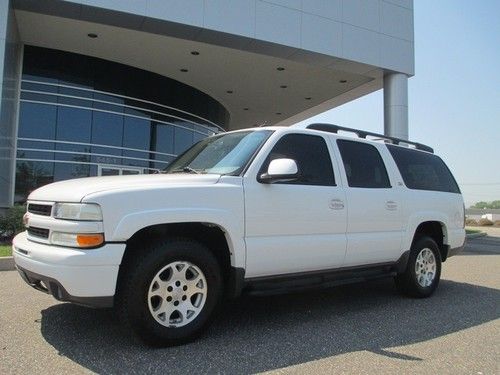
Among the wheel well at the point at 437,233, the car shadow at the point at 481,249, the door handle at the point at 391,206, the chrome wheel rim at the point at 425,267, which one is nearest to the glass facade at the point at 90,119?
the car shadow at the point at 481,249

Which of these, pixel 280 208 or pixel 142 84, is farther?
pixel 142 84

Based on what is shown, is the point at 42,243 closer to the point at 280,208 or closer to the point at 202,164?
the point at 202,164

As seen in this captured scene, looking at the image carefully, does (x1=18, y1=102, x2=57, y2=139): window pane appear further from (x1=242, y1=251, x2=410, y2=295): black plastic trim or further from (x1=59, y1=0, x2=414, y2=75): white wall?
(x1=242, y1=251, x2=410, y2=295): black plastic trim

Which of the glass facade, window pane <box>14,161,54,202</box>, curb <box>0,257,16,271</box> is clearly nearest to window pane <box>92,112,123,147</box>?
the glass facade

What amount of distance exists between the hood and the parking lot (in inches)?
50.1

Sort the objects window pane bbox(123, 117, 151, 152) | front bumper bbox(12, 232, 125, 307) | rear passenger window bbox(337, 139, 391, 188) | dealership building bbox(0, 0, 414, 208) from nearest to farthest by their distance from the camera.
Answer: front bumper bbox(12, 232, 125, 307) → rear passenger window bbox(337, 139, 391, 188) → dealership building bbox(0, 0, 414, 208) → window pane bbox(123, 117, 151, 152)

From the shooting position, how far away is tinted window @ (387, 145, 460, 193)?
6.32 m

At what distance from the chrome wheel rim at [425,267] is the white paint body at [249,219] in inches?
19.5

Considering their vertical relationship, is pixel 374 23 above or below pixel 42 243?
above

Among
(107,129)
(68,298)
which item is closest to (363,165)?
(68,298)

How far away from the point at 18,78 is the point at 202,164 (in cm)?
1525

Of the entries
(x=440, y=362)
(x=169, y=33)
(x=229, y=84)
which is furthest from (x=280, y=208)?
(x=229, y=84)

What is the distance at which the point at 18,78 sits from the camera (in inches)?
682

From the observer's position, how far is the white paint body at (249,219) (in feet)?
12.1
